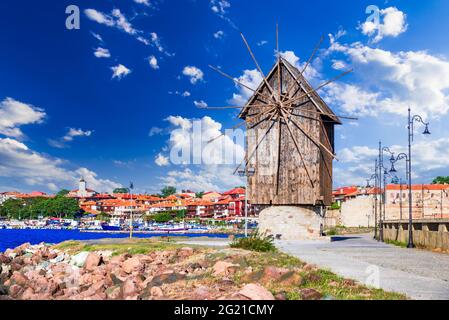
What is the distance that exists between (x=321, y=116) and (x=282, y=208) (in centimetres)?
820

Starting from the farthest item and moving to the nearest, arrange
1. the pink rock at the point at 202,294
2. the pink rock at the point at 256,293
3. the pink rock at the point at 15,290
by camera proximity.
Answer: the pink rock at the point at 15,290
the pink rock at the point at 202,294
the pink rock at the point at 256,293

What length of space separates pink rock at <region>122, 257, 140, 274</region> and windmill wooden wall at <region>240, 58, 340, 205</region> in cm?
1768

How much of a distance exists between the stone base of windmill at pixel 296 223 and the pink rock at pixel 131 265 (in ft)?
57.8

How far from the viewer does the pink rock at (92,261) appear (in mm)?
21472

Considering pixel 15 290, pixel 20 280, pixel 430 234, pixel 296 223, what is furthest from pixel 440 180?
pixel 15 290

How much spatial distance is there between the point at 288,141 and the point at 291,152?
0.93m

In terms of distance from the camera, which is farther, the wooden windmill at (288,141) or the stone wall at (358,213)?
the stone wall at (358,213)

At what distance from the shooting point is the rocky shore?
11.3 meters

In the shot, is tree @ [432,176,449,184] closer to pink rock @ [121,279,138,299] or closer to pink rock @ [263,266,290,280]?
pink rock @ [263,266,290,280]

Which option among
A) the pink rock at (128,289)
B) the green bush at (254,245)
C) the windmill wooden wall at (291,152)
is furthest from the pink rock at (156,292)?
the windmill wooden wall at (291,152)

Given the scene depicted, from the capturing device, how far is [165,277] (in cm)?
1453

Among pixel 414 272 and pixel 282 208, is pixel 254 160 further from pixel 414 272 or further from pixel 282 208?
pixel 414 272

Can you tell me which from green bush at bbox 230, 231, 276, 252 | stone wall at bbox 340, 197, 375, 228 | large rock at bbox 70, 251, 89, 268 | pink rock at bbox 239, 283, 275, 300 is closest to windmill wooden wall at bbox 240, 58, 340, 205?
green bush at bbox 230, 231, 276, 252

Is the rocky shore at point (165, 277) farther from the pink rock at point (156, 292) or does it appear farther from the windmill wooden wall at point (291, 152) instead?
the windmill wooden wall at point (291, 152)
